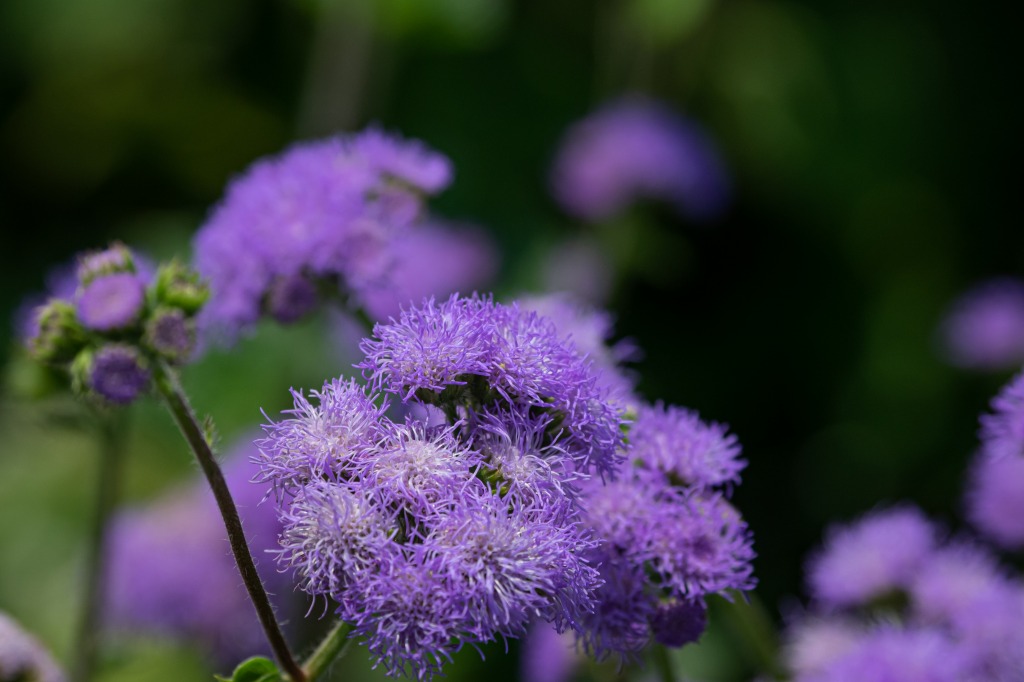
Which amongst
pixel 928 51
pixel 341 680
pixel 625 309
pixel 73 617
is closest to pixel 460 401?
pixel 341 680

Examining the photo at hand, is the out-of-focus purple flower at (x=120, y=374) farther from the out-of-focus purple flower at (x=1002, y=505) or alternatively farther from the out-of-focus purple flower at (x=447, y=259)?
the out-of-focus purple flower at (x=1002, y=505)

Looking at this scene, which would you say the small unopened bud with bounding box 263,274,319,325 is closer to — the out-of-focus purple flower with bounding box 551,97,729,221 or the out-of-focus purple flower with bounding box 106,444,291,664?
the out-of-focus purple flower with bounding box 106,444,291,664

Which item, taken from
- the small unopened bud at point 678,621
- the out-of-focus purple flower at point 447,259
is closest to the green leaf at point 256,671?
the small unopened bud at point 678,621

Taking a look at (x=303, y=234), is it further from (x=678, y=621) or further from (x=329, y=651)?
(x=678, y=621)

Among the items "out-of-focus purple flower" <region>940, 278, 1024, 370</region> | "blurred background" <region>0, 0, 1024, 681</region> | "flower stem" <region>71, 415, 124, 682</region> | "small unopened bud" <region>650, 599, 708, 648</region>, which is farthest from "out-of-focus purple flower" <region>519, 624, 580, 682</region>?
"out-of-focus purple flower" <region>940, 278, 1024, 370</region>

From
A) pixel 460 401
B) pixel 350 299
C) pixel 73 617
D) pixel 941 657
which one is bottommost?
pixel 941 657

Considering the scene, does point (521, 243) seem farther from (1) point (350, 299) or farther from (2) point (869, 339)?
(1) point (350, 299)
